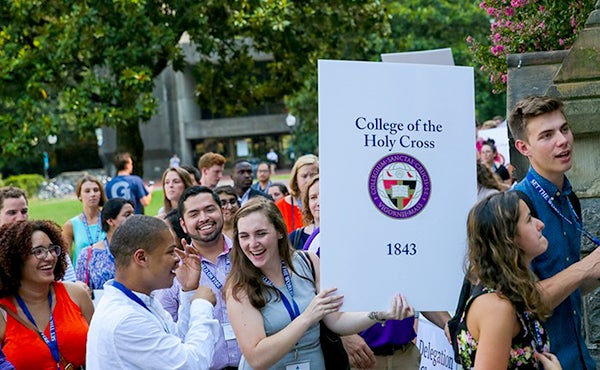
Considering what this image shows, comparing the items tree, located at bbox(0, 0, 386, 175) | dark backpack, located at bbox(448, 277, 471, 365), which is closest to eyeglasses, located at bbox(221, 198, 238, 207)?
dark backpack, located at bbox(448, 277, 471, 365)

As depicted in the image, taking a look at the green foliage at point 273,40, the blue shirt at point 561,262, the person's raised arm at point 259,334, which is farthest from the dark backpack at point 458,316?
the green foliage at point 273,40

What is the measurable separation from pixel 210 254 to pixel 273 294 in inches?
54.9

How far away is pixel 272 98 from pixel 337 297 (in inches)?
633

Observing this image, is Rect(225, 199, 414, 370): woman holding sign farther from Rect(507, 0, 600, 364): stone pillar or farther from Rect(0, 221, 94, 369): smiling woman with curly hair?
Rect(507, 0, 600, 364): stone pillar

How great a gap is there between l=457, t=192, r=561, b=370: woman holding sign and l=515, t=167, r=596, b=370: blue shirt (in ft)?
1.21

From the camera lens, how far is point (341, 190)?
4.09 meters

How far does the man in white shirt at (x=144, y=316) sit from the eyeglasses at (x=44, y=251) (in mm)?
1070

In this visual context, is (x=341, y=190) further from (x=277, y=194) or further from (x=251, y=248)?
(x=277, y=194)

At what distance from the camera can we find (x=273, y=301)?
4.63 meters

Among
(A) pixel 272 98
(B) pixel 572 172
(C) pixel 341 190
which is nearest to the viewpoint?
(C) pixel 341 190

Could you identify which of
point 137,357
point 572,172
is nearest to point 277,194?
point 572,172

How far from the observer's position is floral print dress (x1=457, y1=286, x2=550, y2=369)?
11.6 ft

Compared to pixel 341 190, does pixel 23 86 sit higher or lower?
higher

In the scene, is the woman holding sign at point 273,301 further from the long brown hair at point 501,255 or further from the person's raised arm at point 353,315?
the long brown hair at point 501,255
